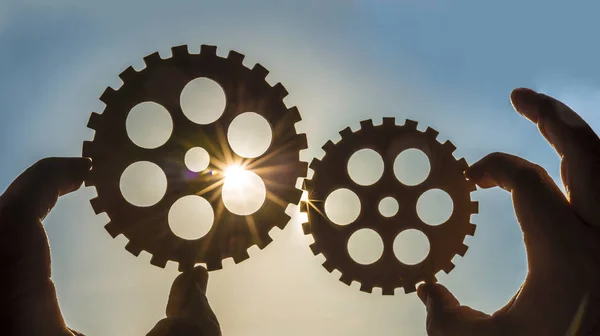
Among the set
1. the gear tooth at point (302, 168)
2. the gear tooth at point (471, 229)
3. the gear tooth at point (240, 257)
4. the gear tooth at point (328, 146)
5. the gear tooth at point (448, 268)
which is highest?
the gear tooth at point (328, 146)

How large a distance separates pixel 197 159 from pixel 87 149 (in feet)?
2.14

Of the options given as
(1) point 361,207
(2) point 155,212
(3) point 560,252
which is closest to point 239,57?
(2) point 155,212

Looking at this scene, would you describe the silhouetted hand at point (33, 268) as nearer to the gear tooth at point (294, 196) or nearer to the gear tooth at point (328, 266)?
the gear tooth at point (294, 196)

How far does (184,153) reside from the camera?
9.21ft

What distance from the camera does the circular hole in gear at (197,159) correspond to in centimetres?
280

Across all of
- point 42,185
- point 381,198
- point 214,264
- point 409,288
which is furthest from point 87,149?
point 409,288

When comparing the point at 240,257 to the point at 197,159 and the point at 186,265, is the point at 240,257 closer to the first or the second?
the point at 186,265

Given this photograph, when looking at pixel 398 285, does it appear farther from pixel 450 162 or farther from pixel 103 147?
pixel 103 147

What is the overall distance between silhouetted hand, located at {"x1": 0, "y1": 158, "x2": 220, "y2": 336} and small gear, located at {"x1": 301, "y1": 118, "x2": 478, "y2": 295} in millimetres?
1155

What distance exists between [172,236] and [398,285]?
154cm

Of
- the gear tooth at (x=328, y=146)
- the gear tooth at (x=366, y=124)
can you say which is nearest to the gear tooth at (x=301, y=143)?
the gear tooth at (x=328, y=146)

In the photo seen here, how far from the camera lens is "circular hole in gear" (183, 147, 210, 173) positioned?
9.18 ft

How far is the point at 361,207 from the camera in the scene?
316cm

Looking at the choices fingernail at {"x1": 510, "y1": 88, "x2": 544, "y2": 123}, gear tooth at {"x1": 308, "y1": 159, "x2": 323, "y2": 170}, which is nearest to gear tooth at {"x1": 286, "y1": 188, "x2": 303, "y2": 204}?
gear tooth at {"x1": 308, "y1": 159, "x2": 323, "y2": 170}
